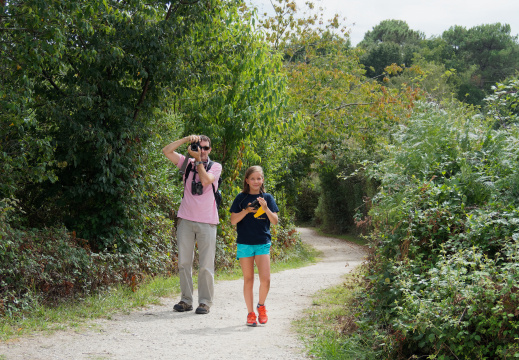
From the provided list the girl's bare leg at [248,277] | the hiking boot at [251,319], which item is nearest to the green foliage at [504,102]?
the girl's bare leg at [248,277]

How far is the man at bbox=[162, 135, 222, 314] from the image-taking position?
688 cm

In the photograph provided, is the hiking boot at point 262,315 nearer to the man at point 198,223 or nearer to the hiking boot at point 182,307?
the man at point 198,223

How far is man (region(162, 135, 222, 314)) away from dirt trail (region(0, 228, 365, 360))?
0.31 meters

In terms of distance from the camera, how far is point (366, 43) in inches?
2549

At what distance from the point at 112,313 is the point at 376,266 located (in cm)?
344

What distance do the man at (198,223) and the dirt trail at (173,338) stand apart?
31 cm

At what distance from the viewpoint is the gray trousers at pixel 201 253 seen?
6.95 m

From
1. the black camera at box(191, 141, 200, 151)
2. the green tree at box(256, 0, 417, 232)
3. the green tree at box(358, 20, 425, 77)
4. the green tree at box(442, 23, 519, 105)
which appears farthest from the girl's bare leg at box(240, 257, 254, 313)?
the green tree at box(442, 23, 519, 105)

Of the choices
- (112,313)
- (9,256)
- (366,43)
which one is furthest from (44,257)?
(366,43)

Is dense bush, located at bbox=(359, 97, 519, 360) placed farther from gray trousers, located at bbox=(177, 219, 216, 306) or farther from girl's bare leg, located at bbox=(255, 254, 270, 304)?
gray trousers, located at bbox=(177, 219, 216, 306)

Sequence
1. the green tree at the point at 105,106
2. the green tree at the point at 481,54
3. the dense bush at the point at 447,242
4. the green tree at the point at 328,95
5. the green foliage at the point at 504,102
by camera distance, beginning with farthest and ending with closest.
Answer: the green tree at the point at 481,54 → the green tree at the point at 328,95 → the green tree at the point at 105,106 → the green foliage at the point at 504,102 → the dense bush at the point at 447,242

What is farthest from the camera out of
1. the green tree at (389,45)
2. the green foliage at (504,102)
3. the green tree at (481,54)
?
the green tree at (389,45)

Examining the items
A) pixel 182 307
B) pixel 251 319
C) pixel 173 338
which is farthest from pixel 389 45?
pixel 173 338

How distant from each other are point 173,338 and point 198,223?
5.67ft
